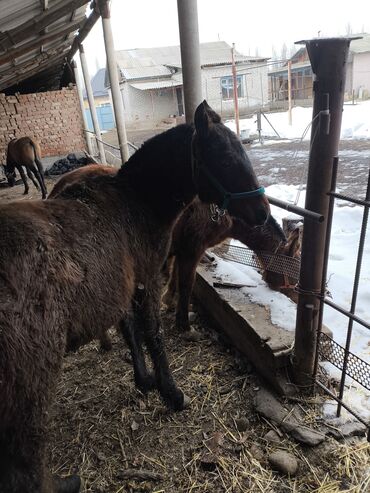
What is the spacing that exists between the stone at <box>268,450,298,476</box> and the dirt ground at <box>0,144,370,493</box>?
34 millimetres

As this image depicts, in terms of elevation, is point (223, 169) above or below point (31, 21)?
below

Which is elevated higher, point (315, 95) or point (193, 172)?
point (315, 95)

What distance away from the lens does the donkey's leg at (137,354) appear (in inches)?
113

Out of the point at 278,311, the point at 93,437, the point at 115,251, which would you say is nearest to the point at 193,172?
the point at 115,251

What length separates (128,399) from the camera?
2.87m

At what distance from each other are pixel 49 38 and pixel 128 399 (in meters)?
8.41

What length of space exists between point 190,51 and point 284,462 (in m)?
3.43

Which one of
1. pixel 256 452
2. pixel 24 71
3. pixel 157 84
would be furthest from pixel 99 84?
pixel 256 452

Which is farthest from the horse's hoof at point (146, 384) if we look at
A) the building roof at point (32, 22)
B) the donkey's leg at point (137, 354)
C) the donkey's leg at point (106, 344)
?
the building roof at point (32, 22)

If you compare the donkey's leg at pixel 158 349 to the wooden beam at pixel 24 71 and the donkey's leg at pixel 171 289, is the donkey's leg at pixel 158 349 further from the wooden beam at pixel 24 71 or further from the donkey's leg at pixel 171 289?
the wooden beam at pixel 24 71

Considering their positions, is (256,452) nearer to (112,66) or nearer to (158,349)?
(158,349)

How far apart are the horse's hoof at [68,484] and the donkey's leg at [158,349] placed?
2.55 ft

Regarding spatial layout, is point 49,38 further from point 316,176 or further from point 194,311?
point 316,176

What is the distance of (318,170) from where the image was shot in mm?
2039
